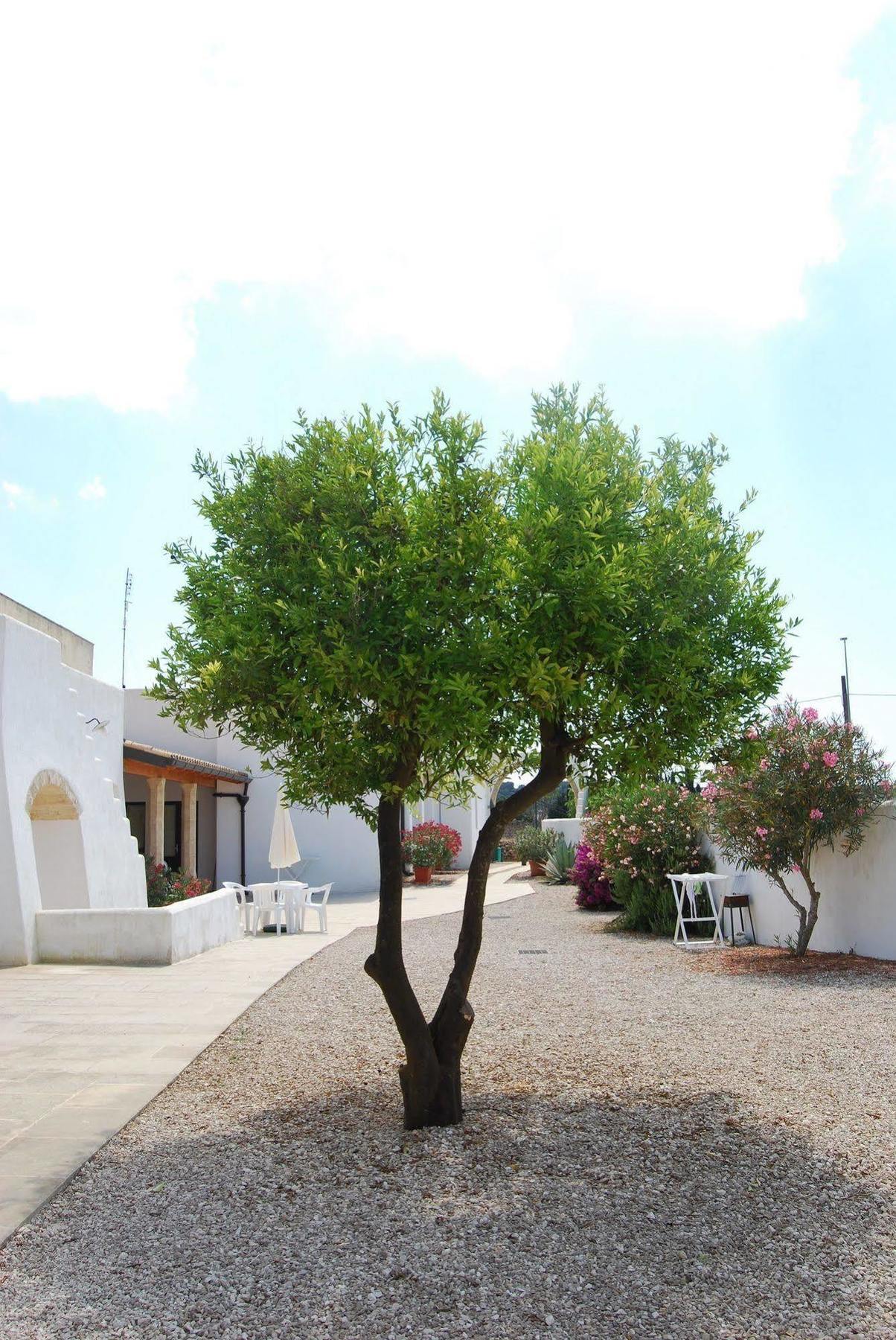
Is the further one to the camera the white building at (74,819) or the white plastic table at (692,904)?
the white plastic table at (692,904)

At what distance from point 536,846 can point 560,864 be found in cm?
437

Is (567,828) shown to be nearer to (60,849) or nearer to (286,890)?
(286,890)

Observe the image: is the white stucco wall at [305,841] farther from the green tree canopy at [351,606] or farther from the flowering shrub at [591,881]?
the green tree canopy at [351,606]

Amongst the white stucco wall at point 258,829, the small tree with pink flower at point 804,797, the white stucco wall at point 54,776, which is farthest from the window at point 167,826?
the small tree with pink flower at point 804,797

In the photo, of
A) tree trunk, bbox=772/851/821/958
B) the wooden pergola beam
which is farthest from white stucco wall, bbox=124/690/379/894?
tree trunk, bbox=772/851/821/958

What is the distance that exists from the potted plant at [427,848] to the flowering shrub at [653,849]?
1078cm

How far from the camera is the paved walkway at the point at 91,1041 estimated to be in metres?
4.55

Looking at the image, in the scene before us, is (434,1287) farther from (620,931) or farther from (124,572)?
(124,572)

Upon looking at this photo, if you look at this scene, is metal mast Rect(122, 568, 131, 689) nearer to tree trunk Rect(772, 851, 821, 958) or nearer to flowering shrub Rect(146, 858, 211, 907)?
flowering shrub Rect(146, 858, 211, 907)

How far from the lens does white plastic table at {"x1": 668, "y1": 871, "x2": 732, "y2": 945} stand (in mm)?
11703

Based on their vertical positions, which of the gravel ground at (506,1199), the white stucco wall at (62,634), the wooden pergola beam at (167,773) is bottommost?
the gravel ground at (506,1199)

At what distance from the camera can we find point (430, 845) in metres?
24.6

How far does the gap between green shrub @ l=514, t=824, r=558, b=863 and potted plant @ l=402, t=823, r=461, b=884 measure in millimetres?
2356

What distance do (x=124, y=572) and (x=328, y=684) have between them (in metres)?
24.0
